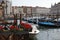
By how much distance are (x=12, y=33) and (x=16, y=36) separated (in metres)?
0.41

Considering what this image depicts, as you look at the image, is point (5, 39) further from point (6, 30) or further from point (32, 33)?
point (32, 33)

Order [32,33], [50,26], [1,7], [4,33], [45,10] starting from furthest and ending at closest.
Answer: [45,10], [50,26], [1,7], [32,33], [4,33]

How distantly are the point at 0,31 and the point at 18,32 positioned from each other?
148 cm

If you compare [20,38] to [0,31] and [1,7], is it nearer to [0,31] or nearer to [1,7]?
[0,31]

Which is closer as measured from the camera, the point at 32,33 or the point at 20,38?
the point at 20,38

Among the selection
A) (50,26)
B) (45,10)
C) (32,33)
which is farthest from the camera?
(45,10)

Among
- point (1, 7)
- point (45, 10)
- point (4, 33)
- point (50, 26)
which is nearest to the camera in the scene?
point (4, 33)

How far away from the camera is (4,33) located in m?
17.5

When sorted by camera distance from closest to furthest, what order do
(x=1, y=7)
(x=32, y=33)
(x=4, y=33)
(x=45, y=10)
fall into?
(x=4, y=33) < (x=32, y=33) < (x=1, y=7) < (x=45, y=10)

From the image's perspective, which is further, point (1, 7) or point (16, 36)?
point (1, 7)

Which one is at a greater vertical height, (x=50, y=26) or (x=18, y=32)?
(x=18, y=32)

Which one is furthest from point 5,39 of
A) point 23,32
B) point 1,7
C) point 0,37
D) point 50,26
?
point 50,26

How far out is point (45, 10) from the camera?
193625 millimetres

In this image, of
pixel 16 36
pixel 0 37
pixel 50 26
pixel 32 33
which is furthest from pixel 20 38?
pixel 50 26
